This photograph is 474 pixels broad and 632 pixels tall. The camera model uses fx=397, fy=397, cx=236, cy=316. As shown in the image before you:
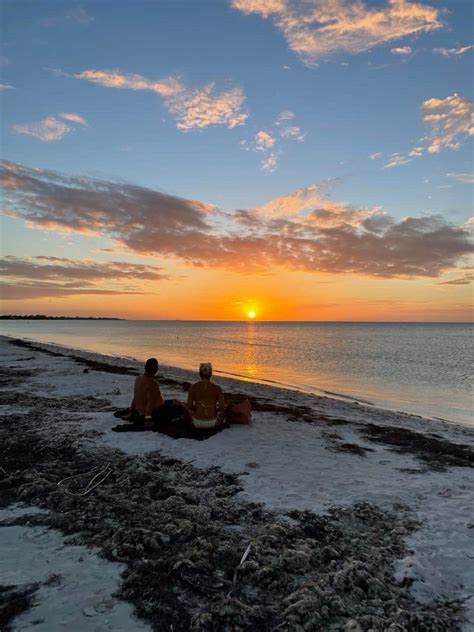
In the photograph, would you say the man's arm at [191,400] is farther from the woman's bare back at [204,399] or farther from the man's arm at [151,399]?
the man's arm at [151,399]

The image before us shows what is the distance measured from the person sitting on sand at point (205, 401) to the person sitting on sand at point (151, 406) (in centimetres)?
28

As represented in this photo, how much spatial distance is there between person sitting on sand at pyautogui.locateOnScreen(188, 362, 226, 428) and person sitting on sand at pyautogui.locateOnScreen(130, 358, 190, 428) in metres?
0.28

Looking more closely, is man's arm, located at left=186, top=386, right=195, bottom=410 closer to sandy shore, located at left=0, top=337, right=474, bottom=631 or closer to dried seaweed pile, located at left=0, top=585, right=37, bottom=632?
sandy shore, located at left=0, top=337, right=474, bottom=631

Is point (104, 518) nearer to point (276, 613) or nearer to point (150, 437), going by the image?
point (276, 613)

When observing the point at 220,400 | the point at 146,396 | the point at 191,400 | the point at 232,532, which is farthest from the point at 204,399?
the point at 232,532

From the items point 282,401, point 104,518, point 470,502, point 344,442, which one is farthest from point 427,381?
point 104,518

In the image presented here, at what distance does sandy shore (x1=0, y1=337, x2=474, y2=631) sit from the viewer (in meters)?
3.71

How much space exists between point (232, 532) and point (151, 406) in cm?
546

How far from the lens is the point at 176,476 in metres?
7.14

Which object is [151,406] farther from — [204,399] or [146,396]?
[204,399]

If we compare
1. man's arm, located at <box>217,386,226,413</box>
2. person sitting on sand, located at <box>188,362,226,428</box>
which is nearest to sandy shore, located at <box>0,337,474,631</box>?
person sitting on sand, located at <box>188,362,226,428</box>

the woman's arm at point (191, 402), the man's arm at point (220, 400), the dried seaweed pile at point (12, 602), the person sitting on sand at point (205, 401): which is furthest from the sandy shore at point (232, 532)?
the woman's arm at point (191, 402)

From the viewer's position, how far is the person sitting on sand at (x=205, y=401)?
9.64m

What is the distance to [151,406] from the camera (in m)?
10.2
